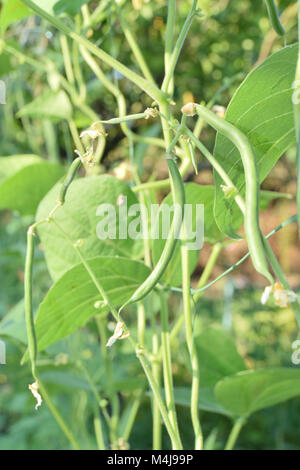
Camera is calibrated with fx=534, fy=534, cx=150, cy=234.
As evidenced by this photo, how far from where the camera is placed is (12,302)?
1.27m

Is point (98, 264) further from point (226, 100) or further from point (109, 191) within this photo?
point (226, 100)

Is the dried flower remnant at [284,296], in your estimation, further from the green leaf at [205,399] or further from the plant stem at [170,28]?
the green leaf at [205,399]

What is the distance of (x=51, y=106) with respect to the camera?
0.62 m

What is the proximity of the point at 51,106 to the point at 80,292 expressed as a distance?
326 millimetres

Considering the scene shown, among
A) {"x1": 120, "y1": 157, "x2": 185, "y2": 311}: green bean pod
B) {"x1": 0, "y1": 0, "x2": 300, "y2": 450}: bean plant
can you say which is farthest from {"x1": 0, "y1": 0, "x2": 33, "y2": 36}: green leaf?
{"x1": 120, "y1": 157, "x2": 185, "y2": 311}: green bean pod

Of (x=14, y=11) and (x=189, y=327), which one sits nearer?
(x=189, y=327)

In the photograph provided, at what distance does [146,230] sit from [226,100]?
24.2 inches

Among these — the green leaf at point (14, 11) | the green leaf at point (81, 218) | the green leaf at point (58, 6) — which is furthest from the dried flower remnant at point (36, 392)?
the green leaf at point (14, 11)

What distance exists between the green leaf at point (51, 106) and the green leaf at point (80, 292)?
0.98ft

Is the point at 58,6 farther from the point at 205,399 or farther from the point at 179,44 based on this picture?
the point at 205,399

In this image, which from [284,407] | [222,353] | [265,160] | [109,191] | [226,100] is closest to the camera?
[265,160]

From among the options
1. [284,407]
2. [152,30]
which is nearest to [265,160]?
[152,30]

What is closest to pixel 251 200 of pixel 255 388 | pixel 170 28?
pixel 170 28

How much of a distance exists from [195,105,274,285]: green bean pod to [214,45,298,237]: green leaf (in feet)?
0.11
